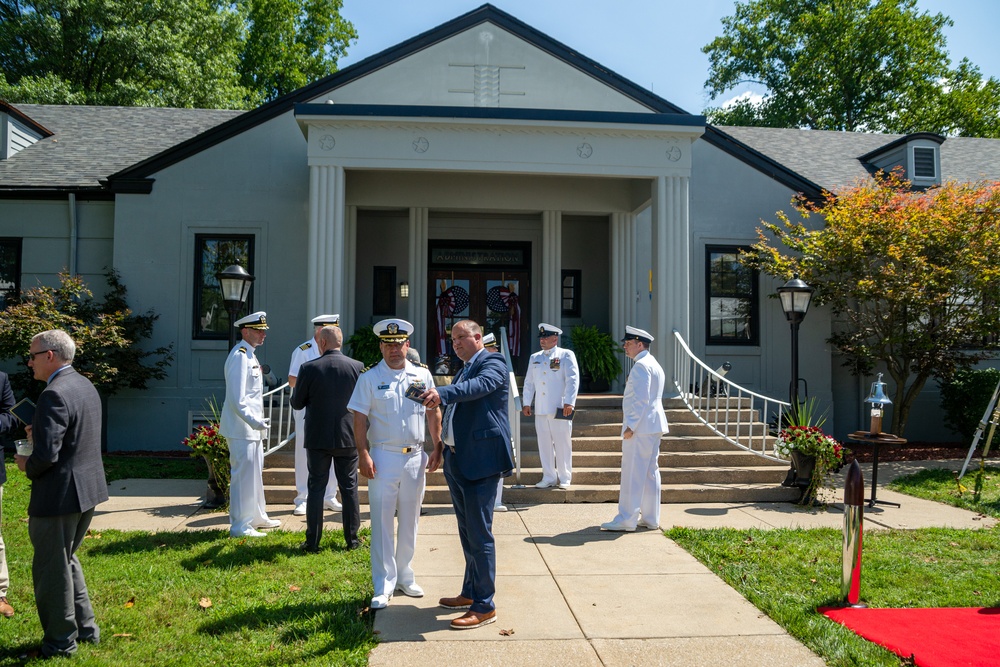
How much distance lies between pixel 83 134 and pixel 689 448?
46.9 ft

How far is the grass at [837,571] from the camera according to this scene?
16.4ft

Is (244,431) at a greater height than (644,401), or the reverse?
(644,401)

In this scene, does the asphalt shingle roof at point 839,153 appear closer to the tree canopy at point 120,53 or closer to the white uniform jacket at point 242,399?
the white uniform jacket at point 242,399

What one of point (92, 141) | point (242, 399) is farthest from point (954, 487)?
point (92, 141)

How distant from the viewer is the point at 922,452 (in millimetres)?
13789

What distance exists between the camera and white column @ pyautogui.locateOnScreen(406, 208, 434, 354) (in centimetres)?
1452

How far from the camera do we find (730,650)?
4734 mm

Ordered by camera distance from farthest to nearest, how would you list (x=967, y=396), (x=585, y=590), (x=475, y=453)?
1. (x=967, y=396)
2. (x=585, y=590)
3. (x=475, y=453)

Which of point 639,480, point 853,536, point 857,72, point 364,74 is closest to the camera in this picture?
point 853,536

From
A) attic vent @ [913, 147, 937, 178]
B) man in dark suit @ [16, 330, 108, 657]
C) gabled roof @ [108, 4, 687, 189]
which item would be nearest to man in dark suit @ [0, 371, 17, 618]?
man in dark suit @ [16, 330, 108, 657]

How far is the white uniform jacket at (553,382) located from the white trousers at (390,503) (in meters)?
4.34

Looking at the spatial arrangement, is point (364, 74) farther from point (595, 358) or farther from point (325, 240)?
point (595, 358)

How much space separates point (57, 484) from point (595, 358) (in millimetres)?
10069

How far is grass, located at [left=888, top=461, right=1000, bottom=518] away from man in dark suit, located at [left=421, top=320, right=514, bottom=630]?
267 inches
